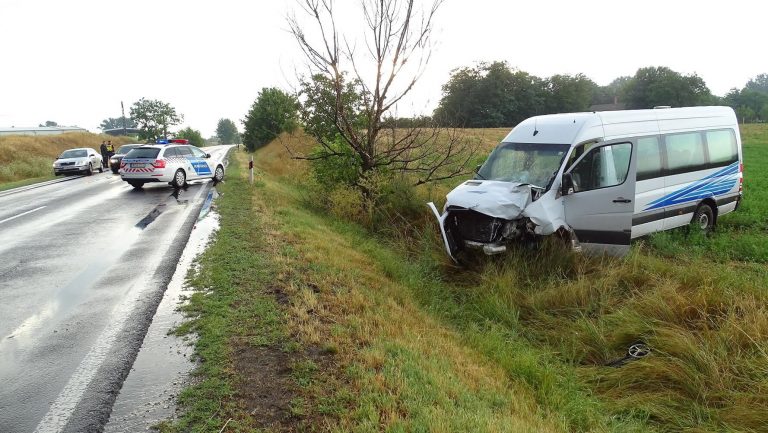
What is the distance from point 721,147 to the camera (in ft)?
30.1

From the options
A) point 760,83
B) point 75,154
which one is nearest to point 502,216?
point 75,154

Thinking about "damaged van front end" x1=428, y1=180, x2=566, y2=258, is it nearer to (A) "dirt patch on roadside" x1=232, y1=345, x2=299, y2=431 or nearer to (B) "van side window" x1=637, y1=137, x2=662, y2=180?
(B) "van side window" x1=637, y1=137, x2=662, y2=180

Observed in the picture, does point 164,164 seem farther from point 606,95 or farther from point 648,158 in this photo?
point 606,95

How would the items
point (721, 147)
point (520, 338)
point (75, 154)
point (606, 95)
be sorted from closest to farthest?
point (520, 338) < point (721, 147) < point (75, 154) < point (606, 95)

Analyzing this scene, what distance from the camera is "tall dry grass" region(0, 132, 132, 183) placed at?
25.2 m

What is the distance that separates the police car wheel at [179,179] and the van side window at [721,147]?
51.1 ft

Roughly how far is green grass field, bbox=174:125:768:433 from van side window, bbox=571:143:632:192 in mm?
1214

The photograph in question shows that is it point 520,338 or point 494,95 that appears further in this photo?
point 494,95

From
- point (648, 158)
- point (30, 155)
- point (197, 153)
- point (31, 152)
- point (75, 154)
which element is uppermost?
point (31, 152)

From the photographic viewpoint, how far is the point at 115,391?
11.3ft

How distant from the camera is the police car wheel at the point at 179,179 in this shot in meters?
16.4

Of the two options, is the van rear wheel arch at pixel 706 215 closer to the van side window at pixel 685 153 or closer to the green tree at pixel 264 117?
the van side window at pixel 685 153

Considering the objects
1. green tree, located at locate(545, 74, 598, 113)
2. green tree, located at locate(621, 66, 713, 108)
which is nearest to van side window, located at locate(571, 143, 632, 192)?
green tree, located at locate(545, 74, 598, 113)

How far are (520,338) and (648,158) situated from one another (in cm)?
448
